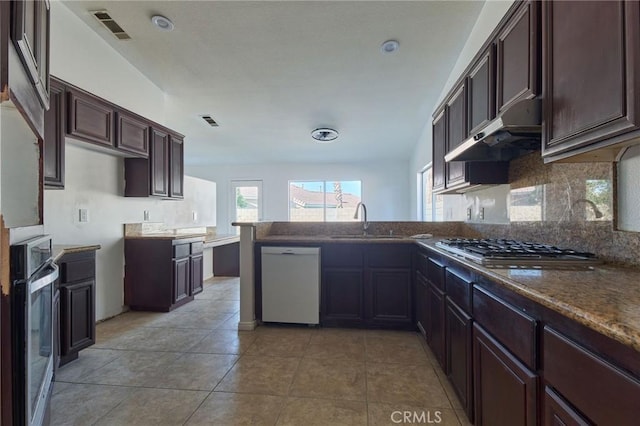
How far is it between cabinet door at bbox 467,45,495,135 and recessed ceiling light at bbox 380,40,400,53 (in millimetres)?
1016

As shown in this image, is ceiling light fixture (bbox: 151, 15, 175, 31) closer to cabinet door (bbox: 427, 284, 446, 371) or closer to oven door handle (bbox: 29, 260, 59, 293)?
oven door handle (bbox: 29, 260, 59, 293)

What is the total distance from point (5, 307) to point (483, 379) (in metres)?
1.84

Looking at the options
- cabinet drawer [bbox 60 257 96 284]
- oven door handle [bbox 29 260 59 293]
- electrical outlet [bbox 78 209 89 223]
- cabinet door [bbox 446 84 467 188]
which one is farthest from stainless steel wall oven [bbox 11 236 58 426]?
cabinet door [bbox 446 84 467 188]

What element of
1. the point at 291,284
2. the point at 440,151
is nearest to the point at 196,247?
the point at 291,284

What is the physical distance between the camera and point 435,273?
2184 mm

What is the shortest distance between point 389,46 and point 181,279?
3.46m

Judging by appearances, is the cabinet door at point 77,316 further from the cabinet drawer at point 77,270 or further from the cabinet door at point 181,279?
the cabinet door at point 181,279

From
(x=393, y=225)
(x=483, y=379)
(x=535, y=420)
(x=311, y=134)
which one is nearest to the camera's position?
(x=535, y=420)

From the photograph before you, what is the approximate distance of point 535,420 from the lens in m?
0.94

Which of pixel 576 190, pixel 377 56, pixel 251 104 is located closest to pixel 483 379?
pixel 576 190

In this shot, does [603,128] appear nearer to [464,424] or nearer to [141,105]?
[464,424]

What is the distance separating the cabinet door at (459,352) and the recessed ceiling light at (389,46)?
2333 mm

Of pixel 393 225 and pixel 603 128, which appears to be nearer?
pixel 603 128

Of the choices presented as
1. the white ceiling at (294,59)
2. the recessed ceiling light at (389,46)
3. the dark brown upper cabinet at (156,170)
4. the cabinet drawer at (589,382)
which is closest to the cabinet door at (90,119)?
the dark brown upper cabinet at (156,170)
